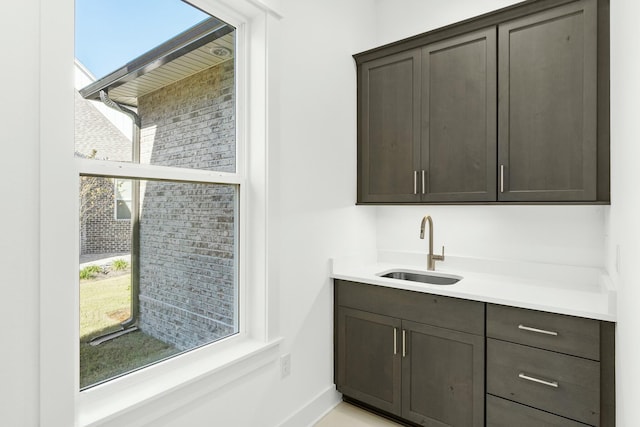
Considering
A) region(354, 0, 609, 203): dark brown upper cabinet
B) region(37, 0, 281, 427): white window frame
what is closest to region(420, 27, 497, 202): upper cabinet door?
region(354, 0, 609, 203): dark brown upper cabinet

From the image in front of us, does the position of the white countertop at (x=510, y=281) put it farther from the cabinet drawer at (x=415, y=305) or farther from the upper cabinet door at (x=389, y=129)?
the upper cabinet door at (x=389, y=129)

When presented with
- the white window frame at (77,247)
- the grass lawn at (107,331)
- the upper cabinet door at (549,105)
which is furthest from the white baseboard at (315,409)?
the upper cabinet door at (549,105)

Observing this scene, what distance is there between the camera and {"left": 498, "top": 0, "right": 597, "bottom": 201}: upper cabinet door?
1800 millimetres

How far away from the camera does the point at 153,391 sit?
142cm

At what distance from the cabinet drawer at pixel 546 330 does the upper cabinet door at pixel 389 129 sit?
34.1 inches

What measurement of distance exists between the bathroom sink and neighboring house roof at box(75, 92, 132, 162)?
1.70 metres

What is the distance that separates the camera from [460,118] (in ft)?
7.12

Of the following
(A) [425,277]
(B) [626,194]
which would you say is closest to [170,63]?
(B) [626,194]

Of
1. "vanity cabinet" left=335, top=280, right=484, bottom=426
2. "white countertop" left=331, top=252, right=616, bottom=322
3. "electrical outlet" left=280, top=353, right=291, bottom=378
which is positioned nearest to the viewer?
"white countertop" left=331, top=252, right=616, bottom=322

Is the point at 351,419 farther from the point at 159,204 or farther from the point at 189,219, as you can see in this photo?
the point at 159,204

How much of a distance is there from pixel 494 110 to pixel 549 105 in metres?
0.26

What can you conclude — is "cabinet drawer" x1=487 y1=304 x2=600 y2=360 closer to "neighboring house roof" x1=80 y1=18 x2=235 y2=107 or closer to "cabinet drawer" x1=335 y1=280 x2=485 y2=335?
"cabinet drawer" x1=335 y1=280 x2=485 y2=335

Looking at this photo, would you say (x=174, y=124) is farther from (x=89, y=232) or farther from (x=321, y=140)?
(x=321, y=140)

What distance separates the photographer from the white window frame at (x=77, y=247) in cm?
114
